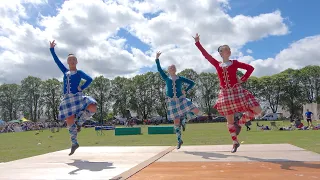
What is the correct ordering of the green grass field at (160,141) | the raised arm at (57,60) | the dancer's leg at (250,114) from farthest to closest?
the green grass field at (160,141) → the raised arm at (57,60) → the dancer's leg at (250,114)

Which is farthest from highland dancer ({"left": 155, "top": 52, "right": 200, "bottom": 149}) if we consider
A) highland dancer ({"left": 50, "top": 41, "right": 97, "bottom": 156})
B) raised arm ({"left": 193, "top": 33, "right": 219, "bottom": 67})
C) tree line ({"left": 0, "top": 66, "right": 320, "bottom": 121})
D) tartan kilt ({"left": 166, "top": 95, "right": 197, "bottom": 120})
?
tree line ({"left": 0, "top": 66, "right": 320, "bottom": 121})

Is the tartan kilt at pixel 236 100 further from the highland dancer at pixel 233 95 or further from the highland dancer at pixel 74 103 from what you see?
the highland dancer at pixel 74 103

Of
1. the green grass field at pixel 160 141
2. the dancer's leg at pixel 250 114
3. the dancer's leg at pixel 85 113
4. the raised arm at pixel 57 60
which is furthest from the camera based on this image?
the green grass field at pixel 160 141

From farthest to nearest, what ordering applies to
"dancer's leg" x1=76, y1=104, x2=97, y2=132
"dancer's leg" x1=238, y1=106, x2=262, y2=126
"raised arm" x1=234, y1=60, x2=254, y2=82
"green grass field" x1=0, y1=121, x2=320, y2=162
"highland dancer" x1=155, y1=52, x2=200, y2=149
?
"green grass field" x1=0, y1=121, x2=320, y2=162, "highland dancer" x1=155, y1=52, x2=200, y2=149, "dancer's leg" x1=76, y1=104, x2=97, y2=132, "raised arm" x1=234, y1=60, x2=254, y2=82, "dancer's leg" x1=238, y1=106, x2=262, y2=126

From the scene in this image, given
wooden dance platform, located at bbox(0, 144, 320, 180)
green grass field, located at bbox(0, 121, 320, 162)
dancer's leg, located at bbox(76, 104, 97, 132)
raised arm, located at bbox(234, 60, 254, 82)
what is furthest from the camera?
green grass field, located at bbox(0, 121, 320, 162)

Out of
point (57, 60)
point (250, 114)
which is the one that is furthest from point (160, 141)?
point (250, 114)

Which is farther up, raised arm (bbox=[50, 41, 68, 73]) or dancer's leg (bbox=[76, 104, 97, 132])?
raised arm (bbox=[50, 41, 68, 73])

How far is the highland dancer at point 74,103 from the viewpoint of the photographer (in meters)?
7.14

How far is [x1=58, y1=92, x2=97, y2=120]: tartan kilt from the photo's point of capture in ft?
23.3

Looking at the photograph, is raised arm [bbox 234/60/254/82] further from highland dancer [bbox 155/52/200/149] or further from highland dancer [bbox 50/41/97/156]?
highland dancer [bbox 50/41/97/156]

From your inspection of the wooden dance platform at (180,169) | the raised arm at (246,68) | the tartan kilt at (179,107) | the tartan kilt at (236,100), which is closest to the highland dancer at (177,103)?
the tartan kilt at (179,107)

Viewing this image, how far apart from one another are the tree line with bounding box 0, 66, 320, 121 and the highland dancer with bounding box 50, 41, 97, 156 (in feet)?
206

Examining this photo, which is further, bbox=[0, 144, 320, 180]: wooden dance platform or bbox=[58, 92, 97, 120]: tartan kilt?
bbox=[58, 92, 97, 120]: tartan kilt

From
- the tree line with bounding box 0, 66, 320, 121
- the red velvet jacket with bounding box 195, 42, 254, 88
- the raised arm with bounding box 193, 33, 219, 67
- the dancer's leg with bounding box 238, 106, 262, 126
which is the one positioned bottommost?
the dancer's leg with bounding box 238, 106, 262, 126
